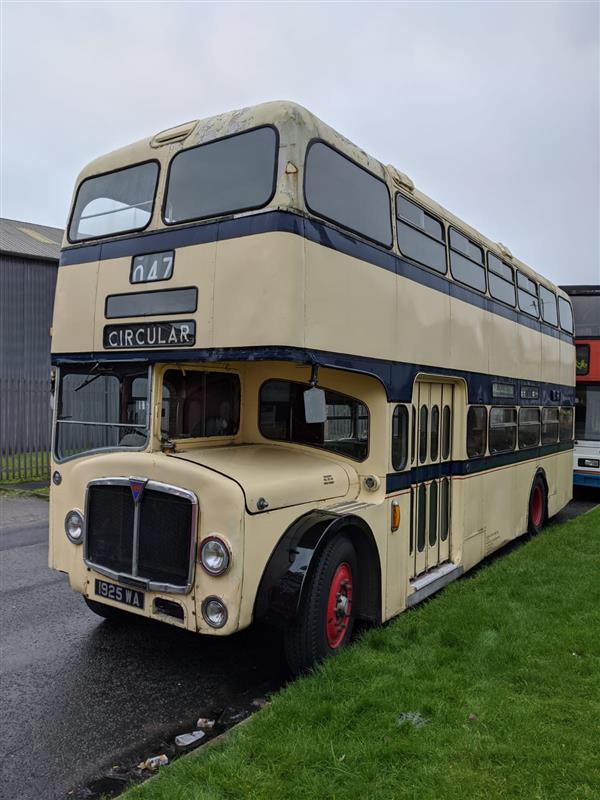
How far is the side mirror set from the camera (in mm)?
4301

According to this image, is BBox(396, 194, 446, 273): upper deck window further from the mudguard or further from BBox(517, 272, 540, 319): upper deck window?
BBox(517, 272, 540, 319): upper deck window

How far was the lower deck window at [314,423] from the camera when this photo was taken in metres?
5.38

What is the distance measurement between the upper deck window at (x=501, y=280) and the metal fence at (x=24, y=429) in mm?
10280

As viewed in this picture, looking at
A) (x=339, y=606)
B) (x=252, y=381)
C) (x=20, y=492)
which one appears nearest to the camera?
(x=339, y=606)

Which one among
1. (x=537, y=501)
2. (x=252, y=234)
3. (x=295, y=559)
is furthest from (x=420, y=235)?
(x=537, y=501)

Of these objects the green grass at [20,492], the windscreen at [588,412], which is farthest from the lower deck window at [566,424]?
the green grass at [20,492]

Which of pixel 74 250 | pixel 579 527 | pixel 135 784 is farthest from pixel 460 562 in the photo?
pixel 74 250

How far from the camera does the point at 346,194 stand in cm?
488

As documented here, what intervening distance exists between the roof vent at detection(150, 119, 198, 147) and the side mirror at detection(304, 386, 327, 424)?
225 centimetres

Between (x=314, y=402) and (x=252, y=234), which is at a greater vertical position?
(x=252, y=234)

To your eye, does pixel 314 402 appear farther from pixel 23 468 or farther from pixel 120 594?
pixel 23 468

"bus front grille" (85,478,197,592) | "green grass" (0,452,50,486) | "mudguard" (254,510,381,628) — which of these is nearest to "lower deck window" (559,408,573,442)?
"mudguard" (254,510,381,628)

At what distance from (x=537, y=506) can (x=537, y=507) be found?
2 cm

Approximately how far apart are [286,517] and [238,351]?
118cm
